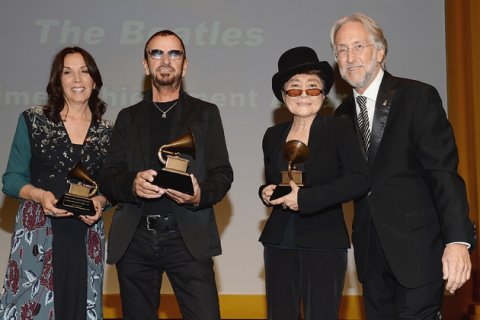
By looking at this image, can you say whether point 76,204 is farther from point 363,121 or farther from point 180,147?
point 363,121

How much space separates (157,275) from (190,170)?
1.83ft

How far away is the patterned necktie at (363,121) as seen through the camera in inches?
132

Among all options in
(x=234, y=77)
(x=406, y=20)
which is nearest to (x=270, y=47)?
(x=234, y=77)

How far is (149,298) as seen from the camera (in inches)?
144

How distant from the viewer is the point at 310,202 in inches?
130

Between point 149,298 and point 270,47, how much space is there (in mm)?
3401

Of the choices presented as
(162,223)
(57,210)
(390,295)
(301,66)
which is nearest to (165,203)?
(162,223)

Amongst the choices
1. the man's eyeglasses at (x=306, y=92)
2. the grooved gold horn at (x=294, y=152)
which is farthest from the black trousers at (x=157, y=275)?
the man's eyeglasses at (x=306, y=92)

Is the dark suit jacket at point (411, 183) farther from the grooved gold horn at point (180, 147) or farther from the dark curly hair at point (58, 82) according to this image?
the dark curly hair at point (58, 82)

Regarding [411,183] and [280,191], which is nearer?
[411,183]

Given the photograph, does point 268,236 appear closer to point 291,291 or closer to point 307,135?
point 291,291

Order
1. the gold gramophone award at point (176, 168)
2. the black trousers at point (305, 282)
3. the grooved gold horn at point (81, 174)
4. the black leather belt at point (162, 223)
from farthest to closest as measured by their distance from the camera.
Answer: the grooved gold horn at point (81, 174)
the black leather belt at point (162, 223)
the gold gramophone award at point (176, 168)
the black trousers at point (305, 282)

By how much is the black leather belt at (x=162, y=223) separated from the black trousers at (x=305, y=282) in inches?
21.2

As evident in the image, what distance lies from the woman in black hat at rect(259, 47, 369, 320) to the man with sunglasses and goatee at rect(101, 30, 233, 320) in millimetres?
339
